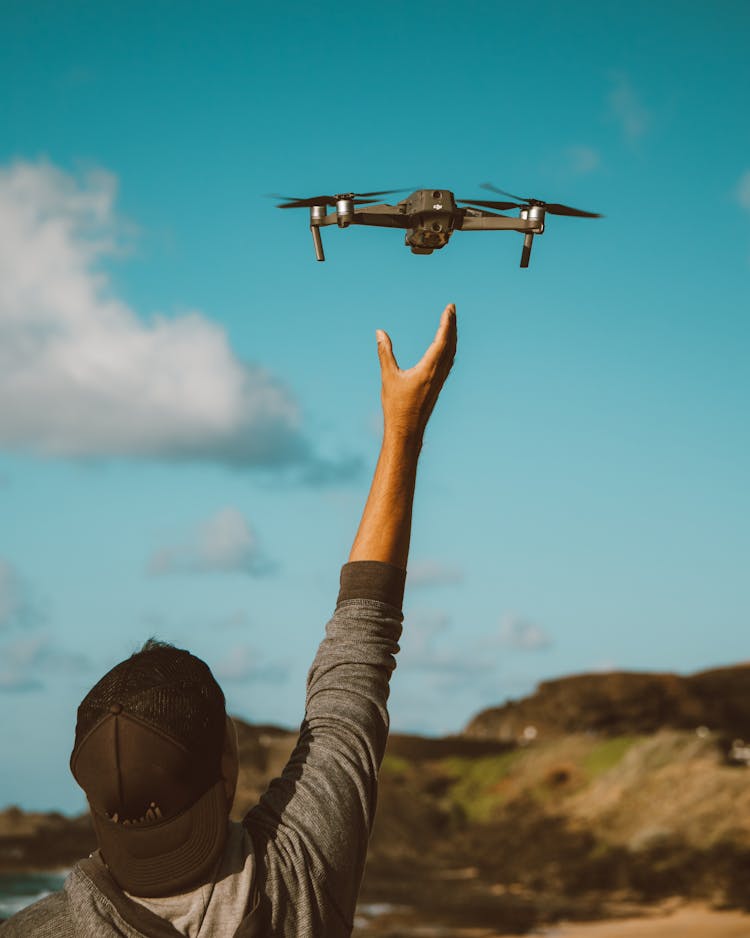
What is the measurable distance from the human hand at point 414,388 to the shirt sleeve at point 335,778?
0.34m

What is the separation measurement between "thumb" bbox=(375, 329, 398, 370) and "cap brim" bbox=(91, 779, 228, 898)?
1.05 metres

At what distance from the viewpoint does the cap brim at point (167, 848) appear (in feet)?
5.96

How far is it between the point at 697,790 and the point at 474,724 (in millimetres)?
6992

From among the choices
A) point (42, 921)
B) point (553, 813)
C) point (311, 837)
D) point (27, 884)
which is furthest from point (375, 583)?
point (553, 813)

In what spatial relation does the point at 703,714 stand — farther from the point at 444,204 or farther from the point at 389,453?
the point at 389,453

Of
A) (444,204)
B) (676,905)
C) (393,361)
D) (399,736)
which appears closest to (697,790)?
(676,905)

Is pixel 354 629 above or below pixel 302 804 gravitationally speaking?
above

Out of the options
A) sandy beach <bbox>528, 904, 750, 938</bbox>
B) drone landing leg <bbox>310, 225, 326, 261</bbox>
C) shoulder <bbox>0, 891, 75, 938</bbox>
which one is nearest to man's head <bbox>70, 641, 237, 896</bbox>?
shoulder <bbox>0, 891, 75, 938</bbox>

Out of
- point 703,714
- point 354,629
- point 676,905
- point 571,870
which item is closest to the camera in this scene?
point 354,629

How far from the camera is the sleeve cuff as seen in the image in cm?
219

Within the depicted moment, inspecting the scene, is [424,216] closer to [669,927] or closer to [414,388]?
[414,388]

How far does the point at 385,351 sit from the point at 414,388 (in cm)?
15

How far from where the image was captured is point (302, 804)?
199 centimetres

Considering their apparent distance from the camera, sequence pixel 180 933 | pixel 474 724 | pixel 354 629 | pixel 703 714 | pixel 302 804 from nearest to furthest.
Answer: pixel 180 933 → pixel 302 804 → pixel 354 629 → pixel 703 714 → pixel 474 724
